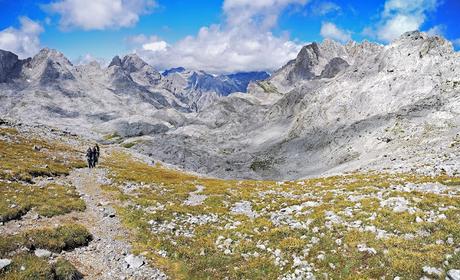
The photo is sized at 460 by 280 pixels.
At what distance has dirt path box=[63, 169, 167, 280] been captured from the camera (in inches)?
791

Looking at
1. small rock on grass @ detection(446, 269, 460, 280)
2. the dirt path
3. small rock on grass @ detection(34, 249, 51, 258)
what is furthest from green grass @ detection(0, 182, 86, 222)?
small rock on grass @ detection(446, 269, 460, 280)

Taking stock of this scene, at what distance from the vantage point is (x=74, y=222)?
89.4 ft

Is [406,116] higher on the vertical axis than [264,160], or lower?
higher

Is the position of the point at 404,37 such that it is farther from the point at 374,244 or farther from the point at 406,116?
the point at 374,244

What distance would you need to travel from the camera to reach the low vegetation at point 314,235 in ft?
60.6

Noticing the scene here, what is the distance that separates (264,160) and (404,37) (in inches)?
3866

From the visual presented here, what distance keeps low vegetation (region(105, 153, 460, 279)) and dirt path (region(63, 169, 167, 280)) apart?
1009 mm

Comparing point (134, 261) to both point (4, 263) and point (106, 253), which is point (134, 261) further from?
point (4, 263)

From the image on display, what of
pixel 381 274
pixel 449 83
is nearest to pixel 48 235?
pixel 381 274

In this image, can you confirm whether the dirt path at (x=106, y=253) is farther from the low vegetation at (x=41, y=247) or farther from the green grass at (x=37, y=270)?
the green grass at (x=37, y=270)

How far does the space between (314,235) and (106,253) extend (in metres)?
12.6

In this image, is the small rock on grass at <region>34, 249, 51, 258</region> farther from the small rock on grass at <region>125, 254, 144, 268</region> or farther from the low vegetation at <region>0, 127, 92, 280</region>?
the small rock on grass at <region>125, 254, 144, 268</region>

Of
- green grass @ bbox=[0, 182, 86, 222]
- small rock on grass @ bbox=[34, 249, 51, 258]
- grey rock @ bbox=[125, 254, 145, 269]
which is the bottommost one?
grey rock @ bbox=[125, 254, 145, 269]

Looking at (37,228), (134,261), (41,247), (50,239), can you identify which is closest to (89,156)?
(37,228)
